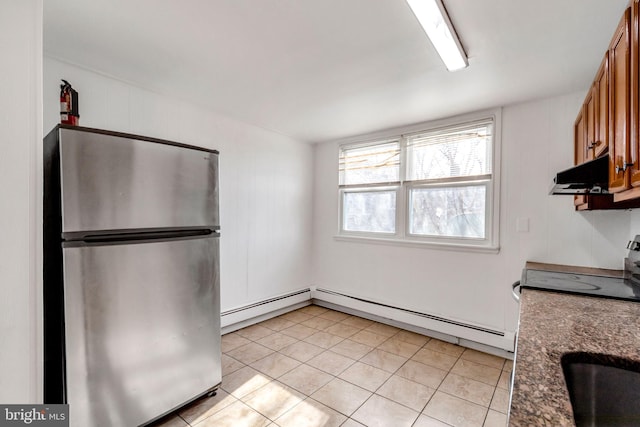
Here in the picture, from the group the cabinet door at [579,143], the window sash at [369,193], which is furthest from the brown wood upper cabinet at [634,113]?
the window sash at [369,193]

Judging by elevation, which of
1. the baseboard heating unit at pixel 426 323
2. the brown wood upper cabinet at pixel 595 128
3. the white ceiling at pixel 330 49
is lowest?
the baseboard heating unit at pixel 426 323

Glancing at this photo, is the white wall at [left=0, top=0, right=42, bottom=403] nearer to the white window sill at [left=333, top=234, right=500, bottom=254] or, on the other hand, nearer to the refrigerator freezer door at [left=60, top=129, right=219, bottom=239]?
the refrigerator freezer door at [left=60, top=129, right=219, bottom=239]

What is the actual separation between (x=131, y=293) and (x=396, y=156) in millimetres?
2960

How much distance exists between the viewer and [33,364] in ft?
3.42

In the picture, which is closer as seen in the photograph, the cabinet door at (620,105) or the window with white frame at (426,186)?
the cabinet door at (620,105)

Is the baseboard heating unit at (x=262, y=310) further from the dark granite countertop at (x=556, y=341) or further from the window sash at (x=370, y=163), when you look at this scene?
the dark granite countertop at (x=556, y=341)

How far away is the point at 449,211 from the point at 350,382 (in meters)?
1.94

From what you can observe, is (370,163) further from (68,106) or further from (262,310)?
(68,106)

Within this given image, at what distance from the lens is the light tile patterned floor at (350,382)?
6.29 ft

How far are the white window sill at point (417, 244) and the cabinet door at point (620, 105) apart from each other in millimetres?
1668

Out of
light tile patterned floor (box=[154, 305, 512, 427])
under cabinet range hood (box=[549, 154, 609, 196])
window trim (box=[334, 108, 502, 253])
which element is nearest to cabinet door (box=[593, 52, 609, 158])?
under cabinet range hood (box=[549, 154, 609, 196])

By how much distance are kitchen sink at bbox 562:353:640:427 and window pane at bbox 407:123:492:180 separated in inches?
90.8

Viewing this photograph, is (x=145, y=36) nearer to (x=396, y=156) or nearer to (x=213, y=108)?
(x=213, y=108)

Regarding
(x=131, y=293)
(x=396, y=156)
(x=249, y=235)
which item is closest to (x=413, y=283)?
(x=396, y=156)
